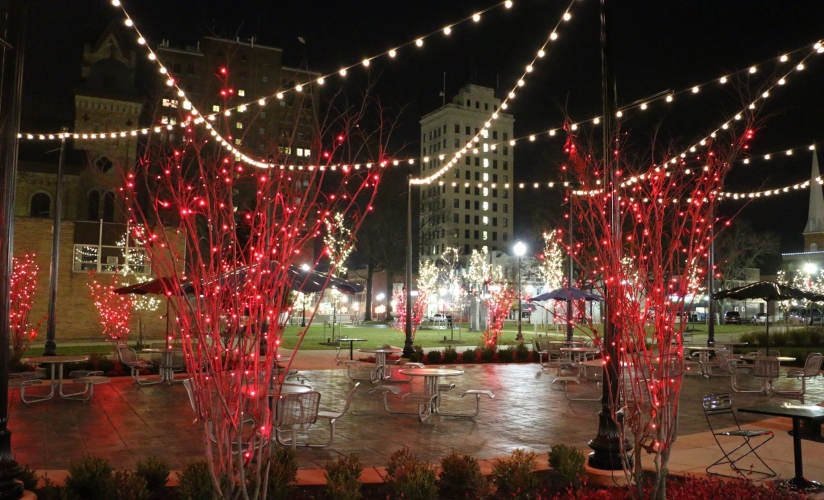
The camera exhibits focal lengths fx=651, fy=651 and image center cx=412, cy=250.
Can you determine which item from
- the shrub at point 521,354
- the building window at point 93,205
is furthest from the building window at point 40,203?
the shrub at point 521,354

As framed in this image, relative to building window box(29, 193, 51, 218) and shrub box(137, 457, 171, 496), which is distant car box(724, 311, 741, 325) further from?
shrub box(137, 457, 171, 496)

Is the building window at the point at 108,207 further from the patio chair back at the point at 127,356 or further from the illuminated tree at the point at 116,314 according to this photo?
the patio chair back at the point at 127,356

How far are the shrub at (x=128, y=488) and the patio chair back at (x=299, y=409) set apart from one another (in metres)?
2.50

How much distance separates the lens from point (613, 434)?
21.5ft

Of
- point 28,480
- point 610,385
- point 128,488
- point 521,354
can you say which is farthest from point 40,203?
point 610,385

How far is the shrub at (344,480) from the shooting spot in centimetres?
539

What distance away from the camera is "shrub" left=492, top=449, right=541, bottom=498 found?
591 centimetres

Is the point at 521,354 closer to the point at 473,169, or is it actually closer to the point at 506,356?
the point at 506,356

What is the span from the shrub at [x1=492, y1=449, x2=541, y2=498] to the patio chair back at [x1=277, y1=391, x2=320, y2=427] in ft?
8.43

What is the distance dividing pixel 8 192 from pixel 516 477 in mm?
5035

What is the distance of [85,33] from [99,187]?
14155mm

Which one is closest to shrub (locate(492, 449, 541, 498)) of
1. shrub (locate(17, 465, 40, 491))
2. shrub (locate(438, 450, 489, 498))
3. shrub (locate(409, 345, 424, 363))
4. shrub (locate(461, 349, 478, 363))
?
shrub (locate(438, 450, 489, 498))

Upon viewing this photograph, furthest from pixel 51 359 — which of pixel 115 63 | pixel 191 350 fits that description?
pixel 115 63

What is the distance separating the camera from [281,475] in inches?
218
